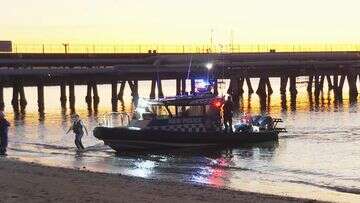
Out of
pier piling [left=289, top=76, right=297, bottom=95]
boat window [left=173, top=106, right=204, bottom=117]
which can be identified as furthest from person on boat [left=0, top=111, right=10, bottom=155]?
pier piling [left=289, top=76, right=297, bottom=95]

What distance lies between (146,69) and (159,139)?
159 feet

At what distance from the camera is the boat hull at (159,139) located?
105 ft

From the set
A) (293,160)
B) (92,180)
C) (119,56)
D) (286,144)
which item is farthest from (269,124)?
(119,56)

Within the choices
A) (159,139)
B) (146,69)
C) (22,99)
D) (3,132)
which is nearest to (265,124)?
(159,139)

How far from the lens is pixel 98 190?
17.5m

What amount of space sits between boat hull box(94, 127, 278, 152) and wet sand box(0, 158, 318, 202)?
956cm

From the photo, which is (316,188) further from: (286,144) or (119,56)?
(119,56)

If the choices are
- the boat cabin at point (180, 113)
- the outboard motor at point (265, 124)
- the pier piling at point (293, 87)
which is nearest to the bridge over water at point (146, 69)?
the pier piling at point (293, 87)

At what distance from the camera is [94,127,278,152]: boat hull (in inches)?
1256

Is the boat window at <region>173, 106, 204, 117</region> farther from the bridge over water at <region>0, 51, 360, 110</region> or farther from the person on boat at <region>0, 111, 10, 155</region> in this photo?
the bridge over water at <region>0, 51, 360, 110</region>

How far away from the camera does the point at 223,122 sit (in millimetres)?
35031

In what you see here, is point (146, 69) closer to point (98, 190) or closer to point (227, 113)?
point (227, 113)

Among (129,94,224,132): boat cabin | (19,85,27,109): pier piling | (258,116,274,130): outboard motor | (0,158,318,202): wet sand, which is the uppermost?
Answer: (129,94,224,132): boat cabin

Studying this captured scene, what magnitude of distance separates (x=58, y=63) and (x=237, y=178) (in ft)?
211
